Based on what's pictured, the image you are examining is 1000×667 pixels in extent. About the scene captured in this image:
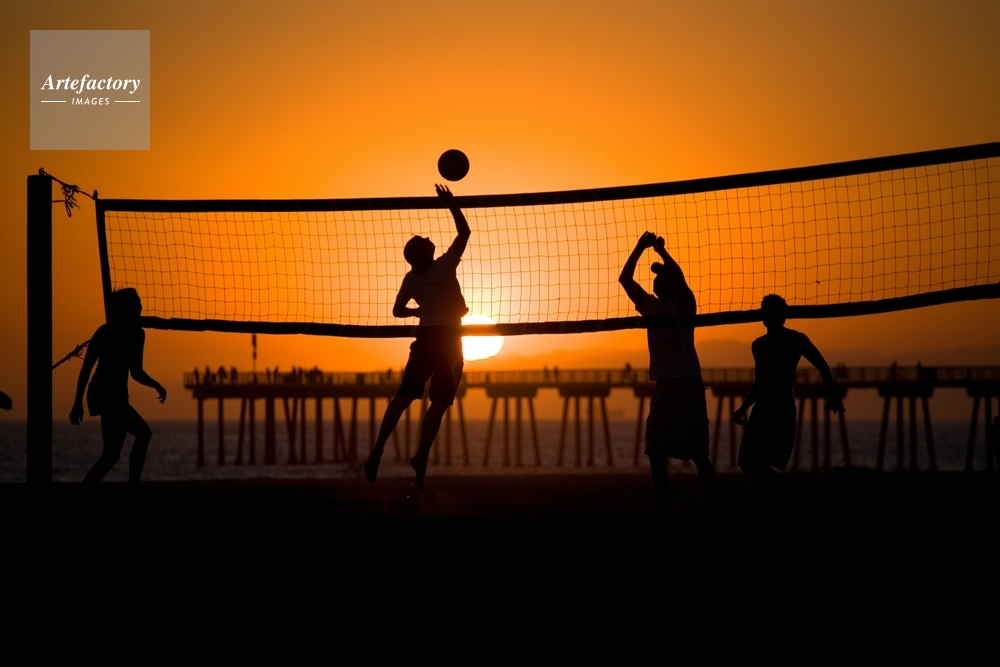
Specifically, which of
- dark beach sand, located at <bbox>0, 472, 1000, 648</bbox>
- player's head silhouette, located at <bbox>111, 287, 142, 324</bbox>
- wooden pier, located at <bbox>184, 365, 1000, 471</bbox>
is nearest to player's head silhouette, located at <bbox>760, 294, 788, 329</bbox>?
dark beach sand, located at <bbox>0, 472, 1000, 648</bbox>

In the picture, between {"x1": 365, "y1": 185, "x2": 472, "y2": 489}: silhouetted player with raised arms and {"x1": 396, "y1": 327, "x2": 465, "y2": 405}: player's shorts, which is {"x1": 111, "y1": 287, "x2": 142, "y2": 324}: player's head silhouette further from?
{"x1": 396, "y1": 327, "x2": 465, "y2": 405}: player's shorts

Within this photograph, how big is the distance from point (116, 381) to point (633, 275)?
3489mm

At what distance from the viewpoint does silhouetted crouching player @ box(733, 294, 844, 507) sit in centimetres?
698

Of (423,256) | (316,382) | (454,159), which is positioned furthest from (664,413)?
(316,382)

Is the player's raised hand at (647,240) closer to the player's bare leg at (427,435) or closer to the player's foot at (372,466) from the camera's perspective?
the player's bare leg at (427,435)

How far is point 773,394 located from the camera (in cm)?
709

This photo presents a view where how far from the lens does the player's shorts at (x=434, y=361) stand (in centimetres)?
727

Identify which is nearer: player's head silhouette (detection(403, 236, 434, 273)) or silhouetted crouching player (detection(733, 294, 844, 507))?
silhouetted crouching player (detection(733, 294, 844, 507))

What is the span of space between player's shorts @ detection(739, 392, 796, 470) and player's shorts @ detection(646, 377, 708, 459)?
0.89 feet

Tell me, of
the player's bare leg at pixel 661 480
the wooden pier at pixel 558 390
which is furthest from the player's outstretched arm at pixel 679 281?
the wooden pier at pixel 558 390

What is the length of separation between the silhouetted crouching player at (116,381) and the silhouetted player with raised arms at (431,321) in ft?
5.50

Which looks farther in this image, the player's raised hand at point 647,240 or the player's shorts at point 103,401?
the player's shorts at point 103,401

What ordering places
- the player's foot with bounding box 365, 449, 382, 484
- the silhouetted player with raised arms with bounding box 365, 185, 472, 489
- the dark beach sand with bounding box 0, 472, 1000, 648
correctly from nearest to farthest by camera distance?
1. the dark beach sand with bounding box 0, 472, 1000, 648
2. the player's foot with bounding box 365, 449, 382, 484
3. the silhouetted player with raised arms with bounding box 365, 185, 472, 489

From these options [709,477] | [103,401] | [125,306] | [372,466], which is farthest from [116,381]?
[709,477]
